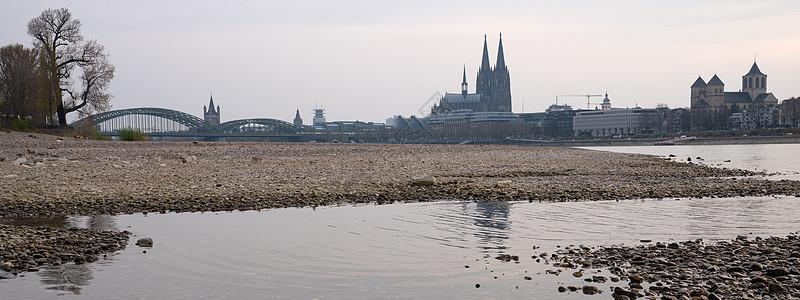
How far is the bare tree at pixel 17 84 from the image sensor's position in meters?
54.8

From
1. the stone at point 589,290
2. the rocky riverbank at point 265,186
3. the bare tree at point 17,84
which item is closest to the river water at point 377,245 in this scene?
the stone at point 589,290

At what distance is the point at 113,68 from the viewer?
58.1 m

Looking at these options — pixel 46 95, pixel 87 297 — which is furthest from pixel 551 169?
pixel 46 95

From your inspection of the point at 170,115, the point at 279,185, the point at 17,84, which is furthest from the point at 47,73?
the point at 170,115

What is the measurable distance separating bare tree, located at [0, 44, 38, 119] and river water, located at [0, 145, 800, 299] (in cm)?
4649

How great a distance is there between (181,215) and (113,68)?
47.2 m

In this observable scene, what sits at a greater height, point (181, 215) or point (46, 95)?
point (46, 95)

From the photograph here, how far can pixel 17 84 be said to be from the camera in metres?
54.8

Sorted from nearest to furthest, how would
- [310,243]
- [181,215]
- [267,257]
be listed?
[267,257], [310,243], [181,215]

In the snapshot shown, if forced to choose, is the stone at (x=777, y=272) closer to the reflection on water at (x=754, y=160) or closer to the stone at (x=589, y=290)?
the stone at (x=589, y=290)

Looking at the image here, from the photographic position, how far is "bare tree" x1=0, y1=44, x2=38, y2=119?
5483 centimetres

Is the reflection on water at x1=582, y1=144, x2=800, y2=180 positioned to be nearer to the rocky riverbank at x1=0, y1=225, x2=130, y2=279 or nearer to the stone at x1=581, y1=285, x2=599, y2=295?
the stone at x1=581, y1=285, x2=599, y2=295

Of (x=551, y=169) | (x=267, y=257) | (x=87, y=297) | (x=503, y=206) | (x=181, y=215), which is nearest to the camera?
(x=87, y=297)

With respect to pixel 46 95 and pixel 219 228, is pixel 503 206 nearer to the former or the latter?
pixel 219 228
